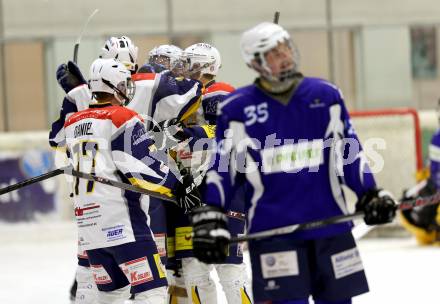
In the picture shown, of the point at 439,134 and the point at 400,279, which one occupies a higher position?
the point at 439,134

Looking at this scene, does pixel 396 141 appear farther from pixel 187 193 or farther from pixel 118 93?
pixel 118 93

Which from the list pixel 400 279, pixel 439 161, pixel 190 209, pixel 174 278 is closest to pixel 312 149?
pixel 190 209

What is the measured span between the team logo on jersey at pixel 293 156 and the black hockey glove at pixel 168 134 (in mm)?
1684

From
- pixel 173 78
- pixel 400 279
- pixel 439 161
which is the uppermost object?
pixel 173 78

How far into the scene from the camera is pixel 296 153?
3436 mm

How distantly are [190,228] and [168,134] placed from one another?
0.46m

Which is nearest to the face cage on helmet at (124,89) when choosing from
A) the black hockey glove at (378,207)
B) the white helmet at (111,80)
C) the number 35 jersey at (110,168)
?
the white helmet at (111,80)

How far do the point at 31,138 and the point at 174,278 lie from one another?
15.3 ft

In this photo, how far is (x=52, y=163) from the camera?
952cm

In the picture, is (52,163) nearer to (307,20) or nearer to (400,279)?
(307,20)

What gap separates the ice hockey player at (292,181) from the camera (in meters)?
3.41

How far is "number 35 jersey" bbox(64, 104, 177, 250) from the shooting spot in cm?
429

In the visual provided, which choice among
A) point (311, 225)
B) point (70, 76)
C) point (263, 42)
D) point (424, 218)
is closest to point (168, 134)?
point (70, 76)

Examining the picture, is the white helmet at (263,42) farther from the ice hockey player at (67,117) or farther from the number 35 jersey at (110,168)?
the ice hockey player at (67,117)
